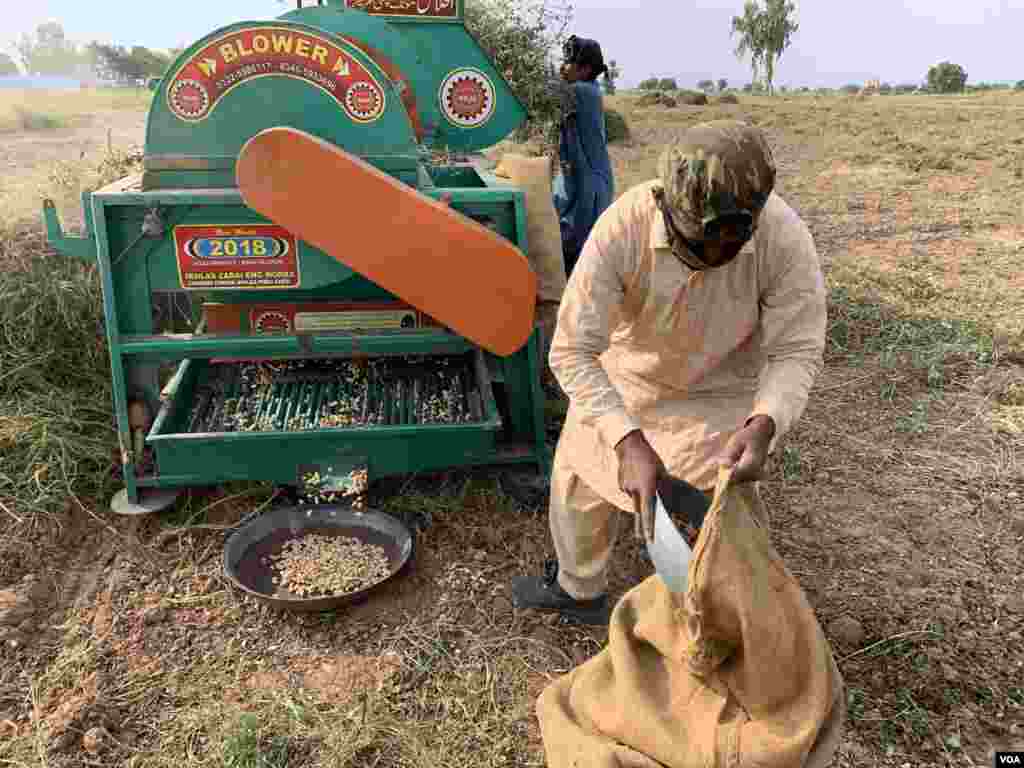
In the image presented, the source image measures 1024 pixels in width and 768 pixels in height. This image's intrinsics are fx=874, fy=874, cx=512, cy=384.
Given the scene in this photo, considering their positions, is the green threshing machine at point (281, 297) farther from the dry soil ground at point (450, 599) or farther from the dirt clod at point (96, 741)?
the dirt clod at point (96, 741)

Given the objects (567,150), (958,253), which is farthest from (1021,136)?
(567,150)

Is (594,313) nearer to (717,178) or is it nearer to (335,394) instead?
(717,178)

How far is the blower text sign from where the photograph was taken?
9.92 feet

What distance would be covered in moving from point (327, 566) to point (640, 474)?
152 centimetres

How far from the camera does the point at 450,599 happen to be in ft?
10.1

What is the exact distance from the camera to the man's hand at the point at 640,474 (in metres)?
2.05

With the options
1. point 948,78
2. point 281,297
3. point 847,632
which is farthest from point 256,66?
point 948,78

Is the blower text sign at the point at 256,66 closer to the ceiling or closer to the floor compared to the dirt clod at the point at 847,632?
closer to the ceiling

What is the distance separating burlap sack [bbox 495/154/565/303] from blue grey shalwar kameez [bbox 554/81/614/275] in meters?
1.27

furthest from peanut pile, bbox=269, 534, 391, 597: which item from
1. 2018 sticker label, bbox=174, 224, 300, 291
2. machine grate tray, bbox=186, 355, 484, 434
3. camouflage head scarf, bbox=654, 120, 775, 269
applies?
camouflage head scarf, bbox=654, 120, 775, 269

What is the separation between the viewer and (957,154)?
37.5 feet

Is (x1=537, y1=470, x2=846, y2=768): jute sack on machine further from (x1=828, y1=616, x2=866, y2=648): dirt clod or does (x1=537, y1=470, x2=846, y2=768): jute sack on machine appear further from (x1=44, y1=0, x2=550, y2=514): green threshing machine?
(x1=44, y1=0, x2=550, y2=514): green threshing machine

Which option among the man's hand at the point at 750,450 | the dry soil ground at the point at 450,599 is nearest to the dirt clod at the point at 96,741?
the dry soil ground at the point at 450,599

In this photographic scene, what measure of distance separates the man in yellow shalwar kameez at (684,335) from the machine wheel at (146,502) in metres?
1.69
